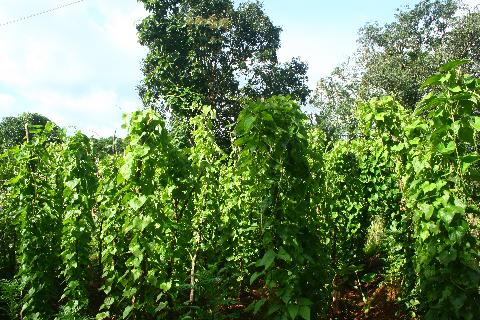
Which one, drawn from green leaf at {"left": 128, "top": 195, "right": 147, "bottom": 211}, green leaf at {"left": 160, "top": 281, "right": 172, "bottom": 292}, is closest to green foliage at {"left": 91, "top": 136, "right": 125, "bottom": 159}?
green leaf at {"left": 128, "top": 195, "right": 147, "bottom": 211}

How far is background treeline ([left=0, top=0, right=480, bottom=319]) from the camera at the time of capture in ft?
8.95

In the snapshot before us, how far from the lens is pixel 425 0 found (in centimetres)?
2117

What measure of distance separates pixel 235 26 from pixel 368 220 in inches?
541

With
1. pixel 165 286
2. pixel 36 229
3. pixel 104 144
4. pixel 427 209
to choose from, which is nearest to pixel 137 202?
pixel 165 286

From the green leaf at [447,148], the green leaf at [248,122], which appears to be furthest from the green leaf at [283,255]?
the green leaf at [447,148]

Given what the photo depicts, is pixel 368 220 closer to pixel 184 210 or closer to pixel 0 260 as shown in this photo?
pixel 184 210

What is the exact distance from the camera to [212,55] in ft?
55.6

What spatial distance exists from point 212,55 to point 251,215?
14.1 meters

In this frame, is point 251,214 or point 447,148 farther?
point 251,214

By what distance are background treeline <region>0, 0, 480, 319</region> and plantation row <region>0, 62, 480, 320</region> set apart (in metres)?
0.01

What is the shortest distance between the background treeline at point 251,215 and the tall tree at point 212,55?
33.1ft

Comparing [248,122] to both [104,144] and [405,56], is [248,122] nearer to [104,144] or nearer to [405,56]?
[104,144]

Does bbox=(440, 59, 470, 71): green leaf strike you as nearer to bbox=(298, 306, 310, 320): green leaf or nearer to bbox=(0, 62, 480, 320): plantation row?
bbox=(0, 62, 480, 320): plantation row

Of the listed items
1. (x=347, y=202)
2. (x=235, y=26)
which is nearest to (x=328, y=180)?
(x=347, y=202)
